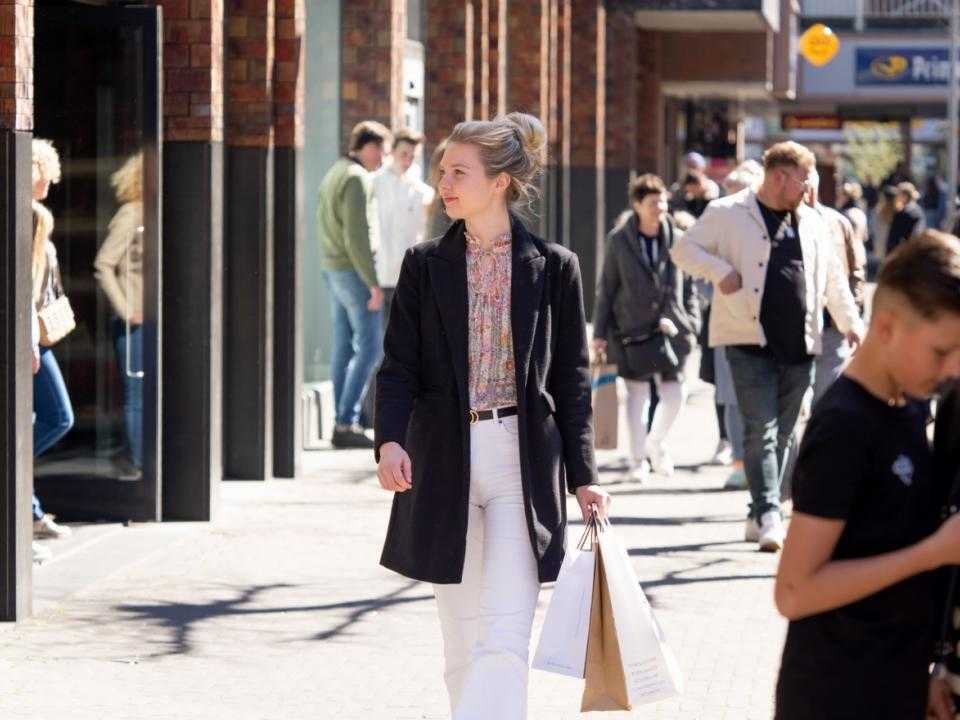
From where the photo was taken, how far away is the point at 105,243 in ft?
33.6

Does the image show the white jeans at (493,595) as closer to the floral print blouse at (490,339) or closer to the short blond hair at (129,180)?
the floral print blouse at (490,339)

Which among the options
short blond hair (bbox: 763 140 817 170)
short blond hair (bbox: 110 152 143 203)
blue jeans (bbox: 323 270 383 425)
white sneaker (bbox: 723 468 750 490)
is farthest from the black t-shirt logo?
blue jeans (bbox: 323 270 383 425)

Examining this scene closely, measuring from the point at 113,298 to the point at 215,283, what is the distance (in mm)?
492

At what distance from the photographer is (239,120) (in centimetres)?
1203

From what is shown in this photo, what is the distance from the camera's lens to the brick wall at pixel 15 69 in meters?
7.70

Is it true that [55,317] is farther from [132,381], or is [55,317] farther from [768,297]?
[768,297]

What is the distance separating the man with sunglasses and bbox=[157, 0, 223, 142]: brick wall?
2437 mm

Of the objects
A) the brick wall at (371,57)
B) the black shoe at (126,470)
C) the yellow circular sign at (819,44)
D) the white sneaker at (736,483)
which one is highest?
the yellow circular sign at (819,44)

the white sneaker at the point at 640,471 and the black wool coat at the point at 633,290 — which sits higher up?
the black wool coat at the point at 633,290

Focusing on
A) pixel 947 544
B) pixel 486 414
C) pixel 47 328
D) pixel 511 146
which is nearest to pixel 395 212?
pixel 47 328

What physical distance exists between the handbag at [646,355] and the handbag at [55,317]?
159 inches

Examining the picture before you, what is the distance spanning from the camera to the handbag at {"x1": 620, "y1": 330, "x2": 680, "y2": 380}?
12617mm

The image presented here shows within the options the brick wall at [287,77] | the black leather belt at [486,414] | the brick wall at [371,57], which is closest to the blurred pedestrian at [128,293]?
the brick wall at [287,77]

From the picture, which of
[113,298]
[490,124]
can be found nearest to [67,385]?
[113,298]
